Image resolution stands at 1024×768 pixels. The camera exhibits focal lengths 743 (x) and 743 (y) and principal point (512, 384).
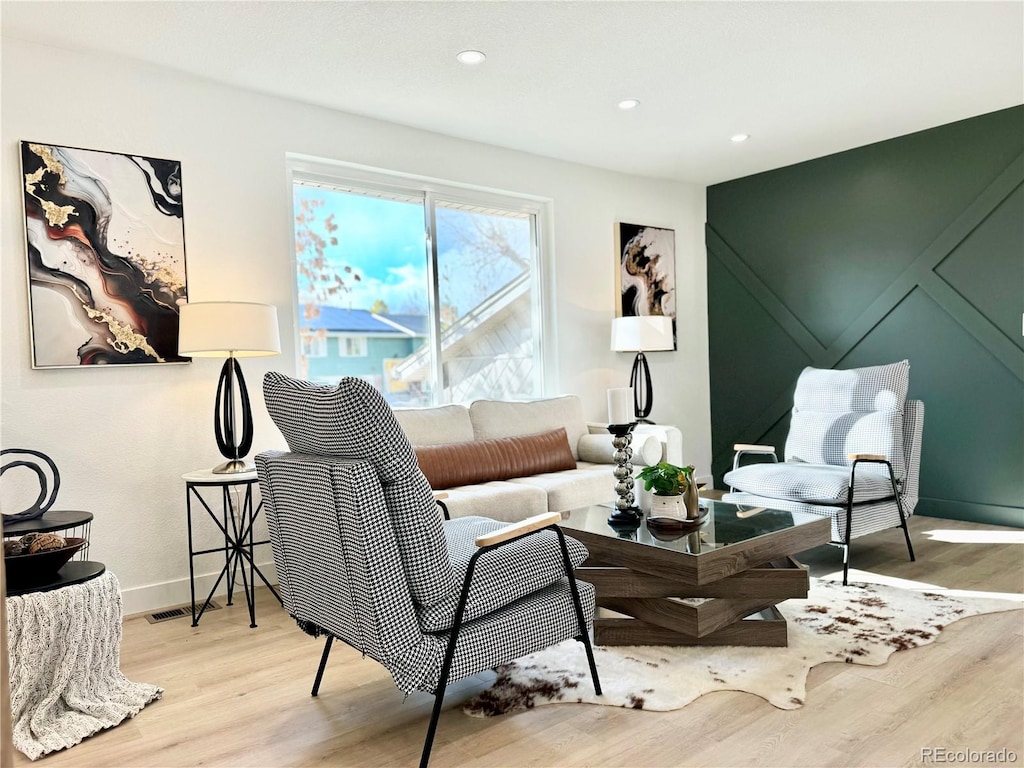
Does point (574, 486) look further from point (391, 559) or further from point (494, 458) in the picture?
point (391, 559)

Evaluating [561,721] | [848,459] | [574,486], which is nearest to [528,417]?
[574,486]

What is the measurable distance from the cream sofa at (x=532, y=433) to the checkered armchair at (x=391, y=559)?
133 centimetres

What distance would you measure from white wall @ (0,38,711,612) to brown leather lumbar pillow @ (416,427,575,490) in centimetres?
88

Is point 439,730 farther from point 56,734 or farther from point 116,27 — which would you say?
point 116,27

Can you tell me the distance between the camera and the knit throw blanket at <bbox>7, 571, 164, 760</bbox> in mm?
2213

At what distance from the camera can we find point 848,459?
148 inches

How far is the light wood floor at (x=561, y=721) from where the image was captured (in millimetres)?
2027

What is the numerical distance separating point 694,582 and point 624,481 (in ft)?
2.43

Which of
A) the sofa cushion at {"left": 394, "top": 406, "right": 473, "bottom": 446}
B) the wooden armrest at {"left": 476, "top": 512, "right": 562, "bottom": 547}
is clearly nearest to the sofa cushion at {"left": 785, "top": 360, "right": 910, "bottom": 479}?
the sofa cushion at {"left": 394, "top": 406, "right": 473, "bottom": 446}

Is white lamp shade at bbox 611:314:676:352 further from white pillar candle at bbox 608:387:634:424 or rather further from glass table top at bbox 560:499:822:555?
white pillar candle at bbox 608:387:634:424

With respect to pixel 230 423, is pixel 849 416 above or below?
below

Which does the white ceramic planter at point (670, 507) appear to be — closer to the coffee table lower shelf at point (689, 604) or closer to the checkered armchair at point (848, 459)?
the coffee table lower shelf at point (689, 604)

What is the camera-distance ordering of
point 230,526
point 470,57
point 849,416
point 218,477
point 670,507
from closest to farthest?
1. point 670,507
2. point 218,477
3. point 470,57
4. point 230,526
5. point 849,416

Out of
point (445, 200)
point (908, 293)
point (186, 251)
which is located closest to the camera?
point (186, 251)
